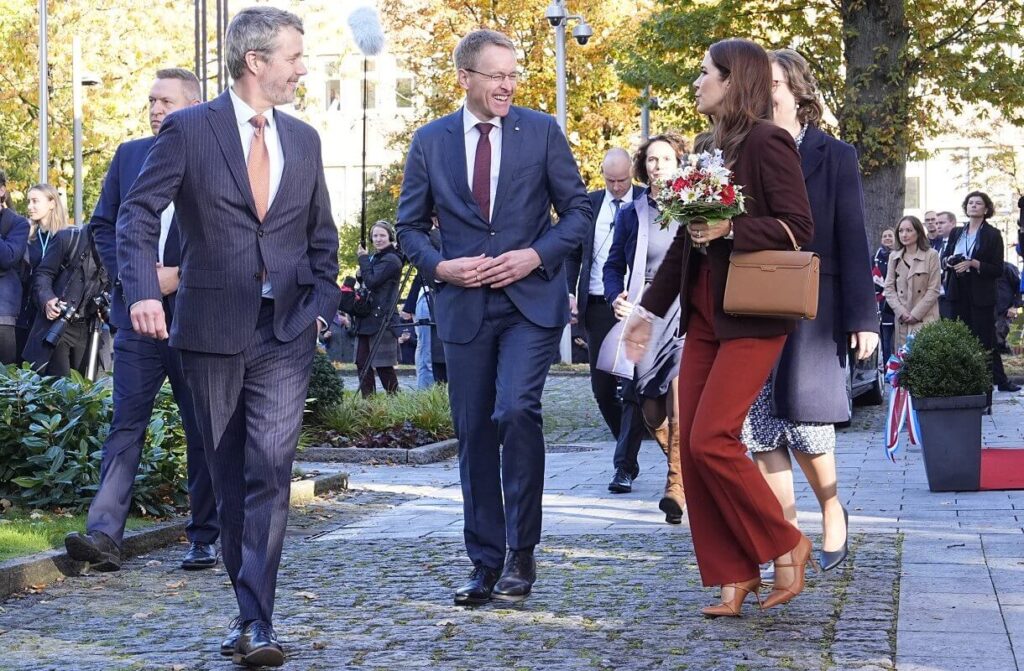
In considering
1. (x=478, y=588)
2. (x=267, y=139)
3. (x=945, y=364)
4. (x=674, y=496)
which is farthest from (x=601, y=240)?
(x=267, y=139)

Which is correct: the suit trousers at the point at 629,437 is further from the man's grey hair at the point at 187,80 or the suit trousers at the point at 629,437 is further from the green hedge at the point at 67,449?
the man's grey hair at the point at 187,80

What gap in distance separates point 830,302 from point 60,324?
7083 mm

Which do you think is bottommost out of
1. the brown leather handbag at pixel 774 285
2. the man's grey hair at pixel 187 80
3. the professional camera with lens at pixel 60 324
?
the professional camera with lens at pixel 60 324

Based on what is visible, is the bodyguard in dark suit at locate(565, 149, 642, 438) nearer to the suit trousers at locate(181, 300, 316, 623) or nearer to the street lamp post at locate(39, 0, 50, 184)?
the suit trousers at locate(181, 300, 316, 623)

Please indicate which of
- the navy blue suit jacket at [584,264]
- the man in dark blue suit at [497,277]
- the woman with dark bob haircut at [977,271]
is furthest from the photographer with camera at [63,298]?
the woman with dark bob haircut at [977,271]

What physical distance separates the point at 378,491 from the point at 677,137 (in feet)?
10.6

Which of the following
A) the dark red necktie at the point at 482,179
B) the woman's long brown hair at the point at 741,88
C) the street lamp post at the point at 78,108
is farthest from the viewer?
the street lamp post at the point at 78,108

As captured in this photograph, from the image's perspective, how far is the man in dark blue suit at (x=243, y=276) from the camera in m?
5.21

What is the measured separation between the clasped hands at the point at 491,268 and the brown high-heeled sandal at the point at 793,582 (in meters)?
1.44

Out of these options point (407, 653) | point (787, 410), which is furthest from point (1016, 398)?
point (407, 653)

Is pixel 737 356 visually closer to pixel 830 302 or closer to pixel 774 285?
pixel 774 285

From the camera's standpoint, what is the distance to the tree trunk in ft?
71.4

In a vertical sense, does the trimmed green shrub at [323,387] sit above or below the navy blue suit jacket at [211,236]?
below

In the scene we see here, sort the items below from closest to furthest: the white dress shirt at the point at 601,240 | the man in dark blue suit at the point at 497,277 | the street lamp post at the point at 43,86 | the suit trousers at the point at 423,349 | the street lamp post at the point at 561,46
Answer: the man in dark blue suit at the point at 497,277 < the white dress shirt at the point at 601,240 < the suit trousers at the point at 423,349 < the street lamp post at the point at 561,46 < the street lamp post at the point at 43,86
